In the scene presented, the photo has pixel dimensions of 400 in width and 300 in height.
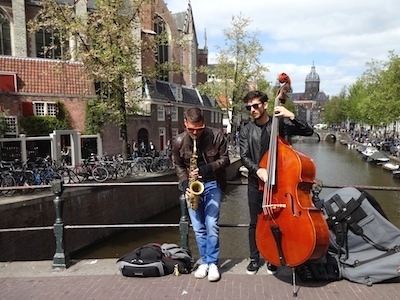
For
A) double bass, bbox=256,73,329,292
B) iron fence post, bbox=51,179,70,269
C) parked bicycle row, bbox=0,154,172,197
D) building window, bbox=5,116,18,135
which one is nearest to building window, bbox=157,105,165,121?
parked bicycle row, bbox=0,154,172,197

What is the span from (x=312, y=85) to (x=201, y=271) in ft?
475

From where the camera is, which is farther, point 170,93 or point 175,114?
point 170,93

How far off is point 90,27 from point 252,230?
11926 millimetres

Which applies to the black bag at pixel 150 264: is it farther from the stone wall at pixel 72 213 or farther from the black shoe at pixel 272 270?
the stone wall at pixel 72 213

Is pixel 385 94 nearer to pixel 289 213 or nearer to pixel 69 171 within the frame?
pixel 69 171

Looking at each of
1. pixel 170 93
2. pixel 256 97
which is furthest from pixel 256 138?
pixel 170 93

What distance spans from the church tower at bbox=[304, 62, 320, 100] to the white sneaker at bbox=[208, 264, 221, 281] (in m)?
141

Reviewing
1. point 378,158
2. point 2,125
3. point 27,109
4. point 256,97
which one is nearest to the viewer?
point 256,97

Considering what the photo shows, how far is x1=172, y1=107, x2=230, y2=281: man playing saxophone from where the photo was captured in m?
3.14

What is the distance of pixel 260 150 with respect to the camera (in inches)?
123

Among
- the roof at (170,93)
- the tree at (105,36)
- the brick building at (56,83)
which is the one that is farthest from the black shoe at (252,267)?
the roof at (170,93)

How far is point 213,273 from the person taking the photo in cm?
310

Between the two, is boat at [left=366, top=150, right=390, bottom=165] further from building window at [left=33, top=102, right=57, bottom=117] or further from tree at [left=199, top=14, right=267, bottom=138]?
building window at [left=33, top=102, right=57, bottom=117]

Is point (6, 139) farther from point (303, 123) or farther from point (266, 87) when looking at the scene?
point (266, 87)
